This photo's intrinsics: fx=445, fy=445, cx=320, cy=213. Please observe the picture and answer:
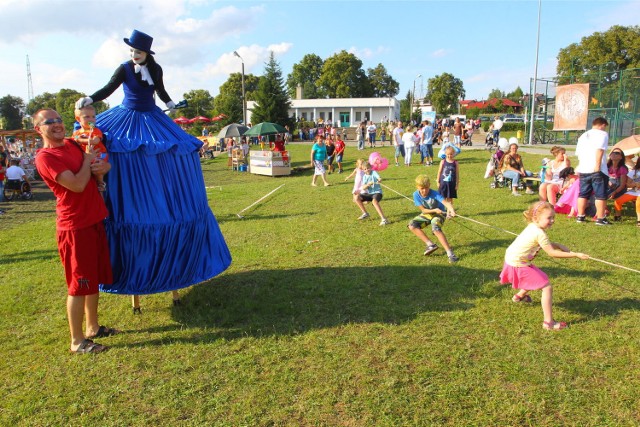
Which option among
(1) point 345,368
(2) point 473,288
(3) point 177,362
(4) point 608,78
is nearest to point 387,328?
(1) point 345,368

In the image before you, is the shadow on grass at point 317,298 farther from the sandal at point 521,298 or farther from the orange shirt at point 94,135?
the orange shirt at point 94,135

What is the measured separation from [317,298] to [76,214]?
2.72 metres

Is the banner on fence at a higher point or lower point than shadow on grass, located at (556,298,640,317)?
higher

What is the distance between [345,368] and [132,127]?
319cm

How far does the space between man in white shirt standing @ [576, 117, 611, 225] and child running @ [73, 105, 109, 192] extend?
26.8ft

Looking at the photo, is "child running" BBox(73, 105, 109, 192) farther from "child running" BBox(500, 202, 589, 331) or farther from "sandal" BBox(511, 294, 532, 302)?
"sandal" BBox(511, 294, 532, 302)

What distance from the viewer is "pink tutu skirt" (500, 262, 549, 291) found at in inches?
179

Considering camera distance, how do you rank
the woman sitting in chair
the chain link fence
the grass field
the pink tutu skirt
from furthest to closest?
the chain link fence
the woman sitting in chair
the pink tutu skirt
the grass field

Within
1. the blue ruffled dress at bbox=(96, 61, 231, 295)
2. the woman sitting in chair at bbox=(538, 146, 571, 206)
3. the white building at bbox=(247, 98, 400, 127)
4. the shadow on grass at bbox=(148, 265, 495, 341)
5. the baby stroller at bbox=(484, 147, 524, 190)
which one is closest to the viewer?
the blue ruffled dress at bbox=(96, 61, 231, 295)

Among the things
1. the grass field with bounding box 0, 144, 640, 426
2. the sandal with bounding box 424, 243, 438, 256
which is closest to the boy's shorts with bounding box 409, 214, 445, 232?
the sandal with bounding box 424, 243, 438, 256

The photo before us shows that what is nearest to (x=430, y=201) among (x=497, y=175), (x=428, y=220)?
(x=428, y=220)

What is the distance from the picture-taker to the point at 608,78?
893 inches

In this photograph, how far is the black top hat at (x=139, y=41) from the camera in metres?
4.68

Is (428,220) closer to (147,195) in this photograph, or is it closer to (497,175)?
(147,195)
